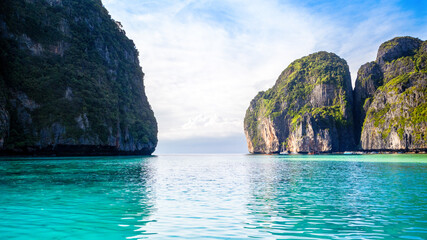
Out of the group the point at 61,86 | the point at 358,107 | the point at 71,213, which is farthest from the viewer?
the point at 358,107

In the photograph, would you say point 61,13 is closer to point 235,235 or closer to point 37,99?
point 37,99

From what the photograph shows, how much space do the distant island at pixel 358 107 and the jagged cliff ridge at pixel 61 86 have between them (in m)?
99.6

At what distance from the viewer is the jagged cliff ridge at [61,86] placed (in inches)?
2697

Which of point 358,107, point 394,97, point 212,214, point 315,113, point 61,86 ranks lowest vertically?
point 212,214

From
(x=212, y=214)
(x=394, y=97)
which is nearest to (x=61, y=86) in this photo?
(x=212, y=214)

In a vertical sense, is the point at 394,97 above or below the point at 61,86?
above

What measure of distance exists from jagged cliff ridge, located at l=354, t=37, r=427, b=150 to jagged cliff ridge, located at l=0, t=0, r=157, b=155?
10377cm

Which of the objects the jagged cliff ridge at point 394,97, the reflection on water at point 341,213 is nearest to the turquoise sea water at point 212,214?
the reflection on water at point 341,213

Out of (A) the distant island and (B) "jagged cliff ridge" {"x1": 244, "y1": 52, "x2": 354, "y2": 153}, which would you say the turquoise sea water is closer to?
(A) the distant island

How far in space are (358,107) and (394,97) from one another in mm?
33651

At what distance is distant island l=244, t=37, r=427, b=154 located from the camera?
12262 centimetres

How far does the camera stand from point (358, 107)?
167750mm

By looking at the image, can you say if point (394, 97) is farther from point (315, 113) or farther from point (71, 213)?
point (71, 213)

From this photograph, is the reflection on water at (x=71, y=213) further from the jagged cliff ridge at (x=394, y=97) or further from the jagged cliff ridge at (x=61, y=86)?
the jagged cliff ridge at (x=394, y=97)
